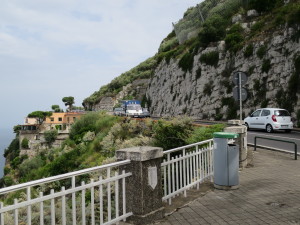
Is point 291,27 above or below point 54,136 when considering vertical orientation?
above

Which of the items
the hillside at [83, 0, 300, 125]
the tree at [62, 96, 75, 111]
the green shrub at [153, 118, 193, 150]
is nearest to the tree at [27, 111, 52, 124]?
the tree at [62, 96, 75, 111]

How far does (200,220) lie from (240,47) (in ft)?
93.2

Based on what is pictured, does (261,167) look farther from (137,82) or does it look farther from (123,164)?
(137,82)

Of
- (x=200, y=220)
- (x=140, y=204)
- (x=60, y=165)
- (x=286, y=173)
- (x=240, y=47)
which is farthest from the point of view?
(x=240, y=47)

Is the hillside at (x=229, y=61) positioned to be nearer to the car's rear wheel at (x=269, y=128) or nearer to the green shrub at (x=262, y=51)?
the green shrub at (x=262, y=51)

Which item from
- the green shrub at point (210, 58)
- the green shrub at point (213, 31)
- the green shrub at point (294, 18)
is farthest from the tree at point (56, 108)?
the green shrub at point (294, 18)

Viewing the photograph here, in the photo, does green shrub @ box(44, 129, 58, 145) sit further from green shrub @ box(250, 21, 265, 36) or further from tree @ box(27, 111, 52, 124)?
green shrub @ box(250, 21, 265, 36)

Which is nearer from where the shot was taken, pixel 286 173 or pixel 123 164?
pixel 123 164

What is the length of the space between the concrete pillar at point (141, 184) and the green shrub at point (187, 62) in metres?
34.6

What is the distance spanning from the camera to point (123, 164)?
15.4 feet

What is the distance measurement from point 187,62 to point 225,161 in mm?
33595

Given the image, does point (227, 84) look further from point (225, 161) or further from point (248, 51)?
point (225, 161)

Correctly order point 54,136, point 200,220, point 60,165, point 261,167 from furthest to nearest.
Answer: point 54,136
point 60,165
point 261,167
point 200,220

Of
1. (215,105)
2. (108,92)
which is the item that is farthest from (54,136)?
(215,105)
